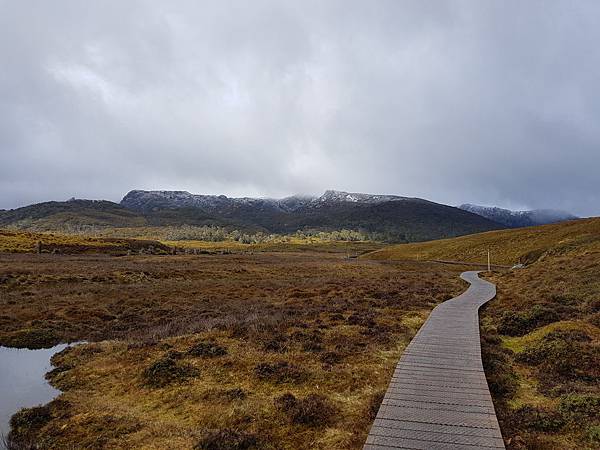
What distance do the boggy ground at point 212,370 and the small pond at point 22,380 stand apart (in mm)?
557

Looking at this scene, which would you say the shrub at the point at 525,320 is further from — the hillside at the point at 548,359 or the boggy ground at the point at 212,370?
the boggy ground at the point at 212,370

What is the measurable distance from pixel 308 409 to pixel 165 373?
5.76 meters

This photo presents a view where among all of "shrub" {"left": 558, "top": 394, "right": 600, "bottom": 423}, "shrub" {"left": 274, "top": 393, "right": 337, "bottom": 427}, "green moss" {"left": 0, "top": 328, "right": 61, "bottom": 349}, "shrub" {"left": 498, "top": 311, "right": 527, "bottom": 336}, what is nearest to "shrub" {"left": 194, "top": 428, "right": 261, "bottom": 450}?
"shrub" {"left": 274, "top": 393, "right": 337, "bottom": 427}

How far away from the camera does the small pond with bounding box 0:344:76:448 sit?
12484 millimetres

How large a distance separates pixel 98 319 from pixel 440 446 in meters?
24.2

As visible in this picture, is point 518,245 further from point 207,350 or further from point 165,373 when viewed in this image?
point 165,373

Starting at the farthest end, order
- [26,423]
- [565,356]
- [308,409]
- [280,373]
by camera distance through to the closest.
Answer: [565,356]
[280,373]
[26,423]
[308,409]

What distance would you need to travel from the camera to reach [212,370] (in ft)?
46.9

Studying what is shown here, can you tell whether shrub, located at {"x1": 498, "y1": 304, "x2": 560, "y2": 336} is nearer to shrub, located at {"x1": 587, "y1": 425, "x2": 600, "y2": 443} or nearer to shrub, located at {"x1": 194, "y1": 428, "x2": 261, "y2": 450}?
shrub, located at {"x1": 587, "y1": 425, "x2": 600, "y2": 443}

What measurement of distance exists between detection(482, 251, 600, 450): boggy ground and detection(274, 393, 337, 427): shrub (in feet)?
14.2

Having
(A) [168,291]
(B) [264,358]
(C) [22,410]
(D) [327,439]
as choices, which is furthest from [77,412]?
(A) [168,291]

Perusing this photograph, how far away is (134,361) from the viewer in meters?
15.7

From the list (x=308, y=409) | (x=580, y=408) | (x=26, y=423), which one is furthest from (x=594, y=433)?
(x=26, y=423)

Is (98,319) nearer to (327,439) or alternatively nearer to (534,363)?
(327,439)
